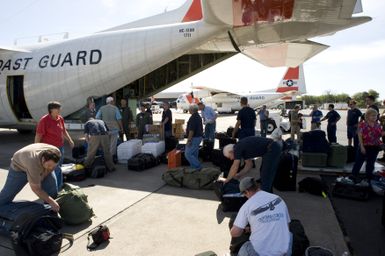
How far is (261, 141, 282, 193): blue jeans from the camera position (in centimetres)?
464

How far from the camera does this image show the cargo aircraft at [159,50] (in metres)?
7.27

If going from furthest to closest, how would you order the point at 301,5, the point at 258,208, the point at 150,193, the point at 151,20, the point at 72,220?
the point at 151,20
the point at 301,5
the point at 150,193
the point at 72,220
the point at 258,208

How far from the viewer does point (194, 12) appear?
38.9 ft

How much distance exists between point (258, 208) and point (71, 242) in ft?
8.73

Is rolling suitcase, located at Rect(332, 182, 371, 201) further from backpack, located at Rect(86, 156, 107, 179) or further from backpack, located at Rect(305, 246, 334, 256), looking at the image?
backpack, located at Rect(86, 156, 107, 179)

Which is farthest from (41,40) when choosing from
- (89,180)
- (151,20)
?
(89,180)

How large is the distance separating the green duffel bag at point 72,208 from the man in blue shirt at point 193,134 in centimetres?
313

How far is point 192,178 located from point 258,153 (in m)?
2.10

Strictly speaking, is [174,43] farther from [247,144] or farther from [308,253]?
[308,253]

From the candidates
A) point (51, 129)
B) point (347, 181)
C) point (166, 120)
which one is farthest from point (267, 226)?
point (166, 120)

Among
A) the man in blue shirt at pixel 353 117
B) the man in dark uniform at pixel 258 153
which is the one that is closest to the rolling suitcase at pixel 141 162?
the man in dark uniform at pixel 258 153

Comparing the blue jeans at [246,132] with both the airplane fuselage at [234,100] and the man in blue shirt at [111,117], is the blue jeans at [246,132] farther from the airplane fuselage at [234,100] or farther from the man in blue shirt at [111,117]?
the airplane fuselage at [234,100]

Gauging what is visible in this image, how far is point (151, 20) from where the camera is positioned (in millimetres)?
12438

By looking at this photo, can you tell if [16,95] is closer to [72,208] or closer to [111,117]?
[111,117]
